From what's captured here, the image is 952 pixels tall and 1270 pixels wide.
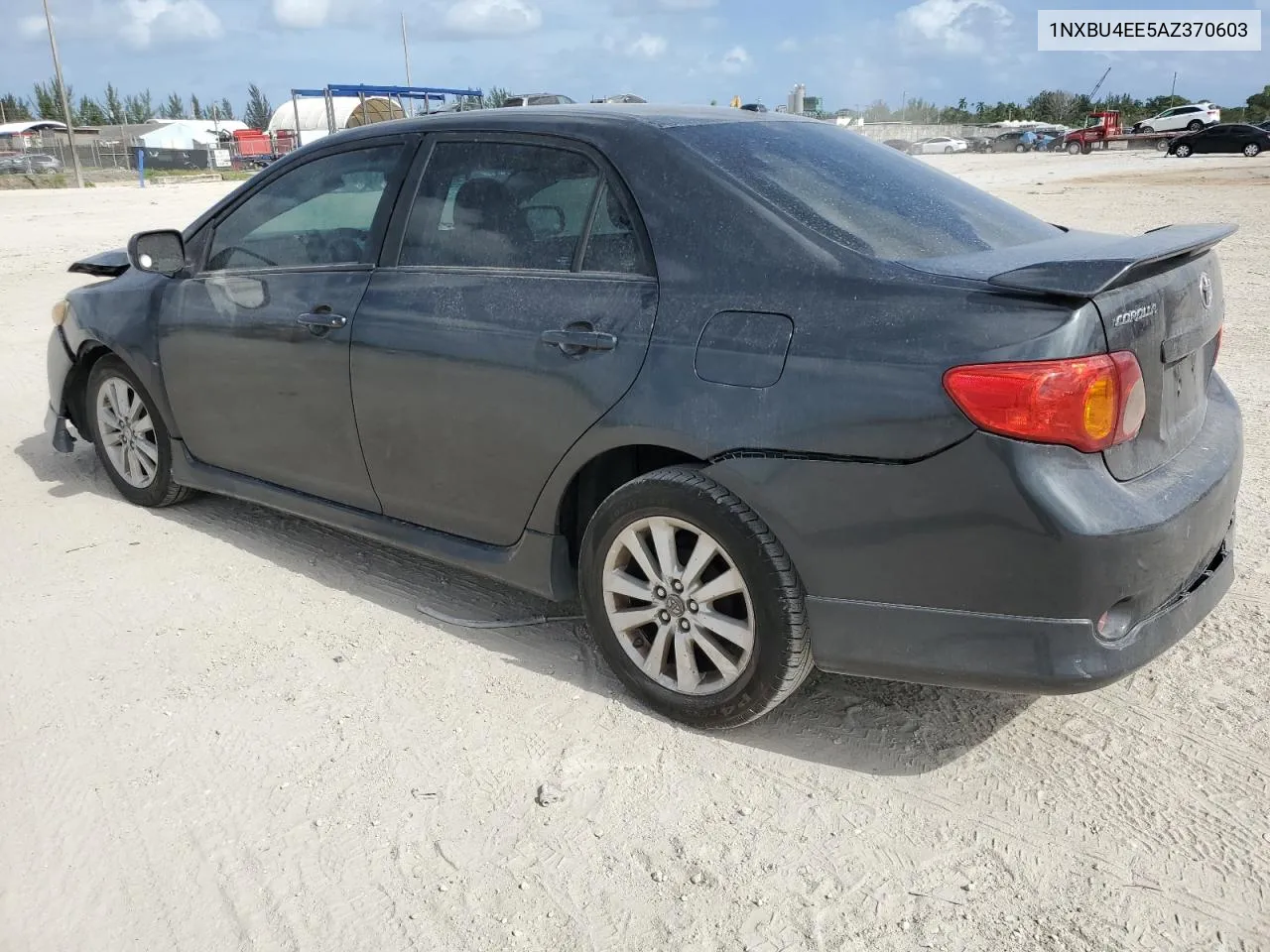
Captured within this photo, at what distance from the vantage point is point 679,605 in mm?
3029

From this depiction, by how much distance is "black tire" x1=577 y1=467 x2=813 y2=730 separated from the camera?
9.14 ft

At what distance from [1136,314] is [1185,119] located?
63.4 m

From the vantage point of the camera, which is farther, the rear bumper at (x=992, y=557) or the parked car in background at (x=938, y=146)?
the parked car in background at (x=938, y=146)

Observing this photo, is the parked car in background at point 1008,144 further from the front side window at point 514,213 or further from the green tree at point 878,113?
the front side window at point 514,213

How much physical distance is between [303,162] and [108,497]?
2154mm

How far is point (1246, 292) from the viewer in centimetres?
963

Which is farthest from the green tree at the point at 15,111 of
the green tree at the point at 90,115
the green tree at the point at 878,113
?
the green tree at the point at 878,113

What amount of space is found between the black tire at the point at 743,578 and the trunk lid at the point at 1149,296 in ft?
2.61

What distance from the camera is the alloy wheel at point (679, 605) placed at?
2.93 metres

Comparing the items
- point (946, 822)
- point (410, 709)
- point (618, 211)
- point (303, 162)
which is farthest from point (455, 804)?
point (303, 162)

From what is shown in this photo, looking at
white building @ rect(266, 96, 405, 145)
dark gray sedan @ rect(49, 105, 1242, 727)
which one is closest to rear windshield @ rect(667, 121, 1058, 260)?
dark gray sedan @ rect(49, 105, 1242, 727)

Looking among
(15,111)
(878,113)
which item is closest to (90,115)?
(15,111)

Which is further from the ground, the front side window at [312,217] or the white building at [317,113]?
the white building at [317,113]

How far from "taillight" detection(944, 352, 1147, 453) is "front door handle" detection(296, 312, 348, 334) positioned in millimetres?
2211
